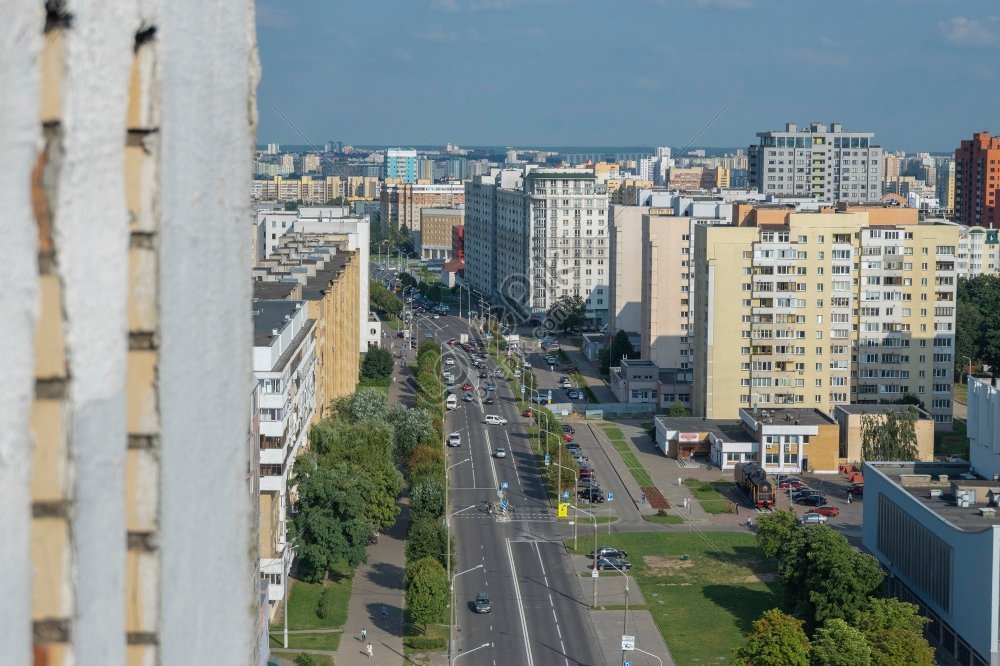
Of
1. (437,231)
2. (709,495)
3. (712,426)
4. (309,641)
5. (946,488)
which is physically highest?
(437,231)

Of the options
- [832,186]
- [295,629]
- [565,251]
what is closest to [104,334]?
[295,629]

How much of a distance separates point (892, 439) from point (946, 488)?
6719mm

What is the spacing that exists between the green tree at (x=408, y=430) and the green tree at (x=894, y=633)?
30.0 ft

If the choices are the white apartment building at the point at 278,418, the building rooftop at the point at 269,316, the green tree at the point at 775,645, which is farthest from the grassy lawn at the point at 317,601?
the green tree at the point at 775,645

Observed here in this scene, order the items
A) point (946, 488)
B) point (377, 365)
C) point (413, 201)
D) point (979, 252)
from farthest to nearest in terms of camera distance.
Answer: point (413, 201) → point (979, 252) → point (377, 365) → point (946, 488)

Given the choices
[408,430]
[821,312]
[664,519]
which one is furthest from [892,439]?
[408,430]

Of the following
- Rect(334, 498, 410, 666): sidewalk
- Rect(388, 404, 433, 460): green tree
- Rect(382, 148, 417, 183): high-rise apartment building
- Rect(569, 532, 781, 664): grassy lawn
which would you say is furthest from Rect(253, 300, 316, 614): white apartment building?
Rect(382, 148, 417, 183): high-rise apartment building

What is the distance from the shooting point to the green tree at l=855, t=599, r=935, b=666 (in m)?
12.1

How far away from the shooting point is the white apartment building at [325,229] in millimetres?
33219

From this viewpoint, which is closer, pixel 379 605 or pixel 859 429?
pixel 379 605

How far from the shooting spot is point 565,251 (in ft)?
128

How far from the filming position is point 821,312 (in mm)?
24438

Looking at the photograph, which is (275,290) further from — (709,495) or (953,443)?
(953,443)

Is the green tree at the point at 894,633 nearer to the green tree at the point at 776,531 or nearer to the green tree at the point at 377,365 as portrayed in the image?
the green tree at the point at 776,531
